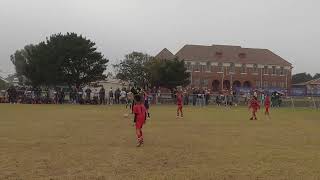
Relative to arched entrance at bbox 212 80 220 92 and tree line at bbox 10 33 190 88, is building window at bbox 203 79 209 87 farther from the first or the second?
tree line at bbox 10 33 190 88

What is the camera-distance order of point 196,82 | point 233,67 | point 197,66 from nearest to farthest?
point 197,66 < point 196,82 < point 233,67

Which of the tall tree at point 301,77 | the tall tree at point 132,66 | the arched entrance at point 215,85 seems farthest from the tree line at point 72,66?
the tall tree at point 301,77

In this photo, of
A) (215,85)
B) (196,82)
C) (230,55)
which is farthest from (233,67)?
(196,82)

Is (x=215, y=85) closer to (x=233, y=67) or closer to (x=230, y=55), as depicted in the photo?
(x=233, y=67)

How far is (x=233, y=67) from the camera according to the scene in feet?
397

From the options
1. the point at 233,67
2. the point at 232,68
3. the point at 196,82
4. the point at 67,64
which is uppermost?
the point at 233,67

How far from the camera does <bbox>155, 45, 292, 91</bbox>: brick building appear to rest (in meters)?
119

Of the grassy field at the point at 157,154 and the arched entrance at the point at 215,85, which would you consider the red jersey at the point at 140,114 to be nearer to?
the grassy field at the point at 157,154

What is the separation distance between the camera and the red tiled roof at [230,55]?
119 meters

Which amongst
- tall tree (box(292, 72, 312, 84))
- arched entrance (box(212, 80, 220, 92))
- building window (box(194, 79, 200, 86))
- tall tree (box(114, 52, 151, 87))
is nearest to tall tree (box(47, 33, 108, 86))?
tall tree (box(114, 52, 151, 87))

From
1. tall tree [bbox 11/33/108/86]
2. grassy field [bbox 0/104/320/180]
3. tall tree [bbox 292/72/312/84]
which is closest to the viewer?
grassy field [bbox 0/104/320/180]

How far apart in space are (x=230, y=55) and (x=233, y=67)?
2.78 metres

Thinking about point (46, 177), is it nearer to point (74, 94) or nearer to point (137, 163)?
point (137, 163)

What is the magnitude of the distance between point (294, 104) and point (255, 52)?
65314mm
